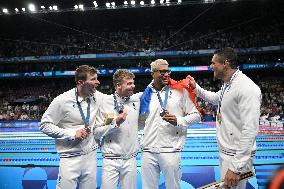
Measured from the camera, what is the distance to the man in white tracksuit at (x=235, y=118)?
8.54 ft

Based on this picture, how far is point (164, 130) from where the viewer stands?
11.3 ft

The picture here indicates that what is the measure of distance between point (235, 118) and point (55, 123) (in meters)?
1.87

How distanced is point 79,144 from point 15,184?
2.21 metres

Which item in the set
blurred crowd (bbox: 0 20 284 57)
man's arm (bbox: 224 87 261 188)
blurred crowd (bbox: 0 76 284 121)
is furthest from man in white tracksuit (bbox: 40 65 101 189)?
blurred crowd (bbox: 0 20 284 57)

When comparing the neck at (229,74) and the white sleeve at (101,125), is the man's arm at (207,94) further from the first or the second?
the white sleeve at (101,125)

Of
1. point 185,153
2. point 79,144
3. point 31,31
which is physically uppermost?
point 31,31

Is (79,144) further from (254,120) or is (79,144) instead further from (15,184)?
(15,184)

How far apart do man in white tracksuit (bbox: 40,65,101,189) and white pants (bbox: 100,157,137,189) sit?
0.13 m

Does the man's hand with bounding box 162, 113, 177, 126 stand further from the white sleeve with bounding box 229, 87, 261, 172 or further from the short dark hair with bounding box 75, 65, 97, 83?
the short dark hair with bounding box 75, 65, 97, 83

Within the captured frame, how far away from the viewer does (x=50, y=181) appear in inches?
186

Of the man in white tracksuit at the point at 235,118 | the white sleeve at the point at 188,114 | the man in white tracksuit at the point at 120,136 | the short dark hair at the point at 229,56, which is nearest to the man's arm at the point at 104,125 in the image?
the man in white tracksuit at the point at 120,136

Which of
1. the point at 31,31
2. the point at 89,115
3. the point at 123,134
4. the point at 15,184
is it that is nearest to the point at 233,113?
the point at 123,134

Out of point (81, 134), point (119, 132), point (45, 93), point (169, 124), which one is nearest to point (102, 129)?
point (119, 132)

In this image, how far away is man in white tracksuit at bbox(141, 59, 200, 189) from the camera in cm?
339
